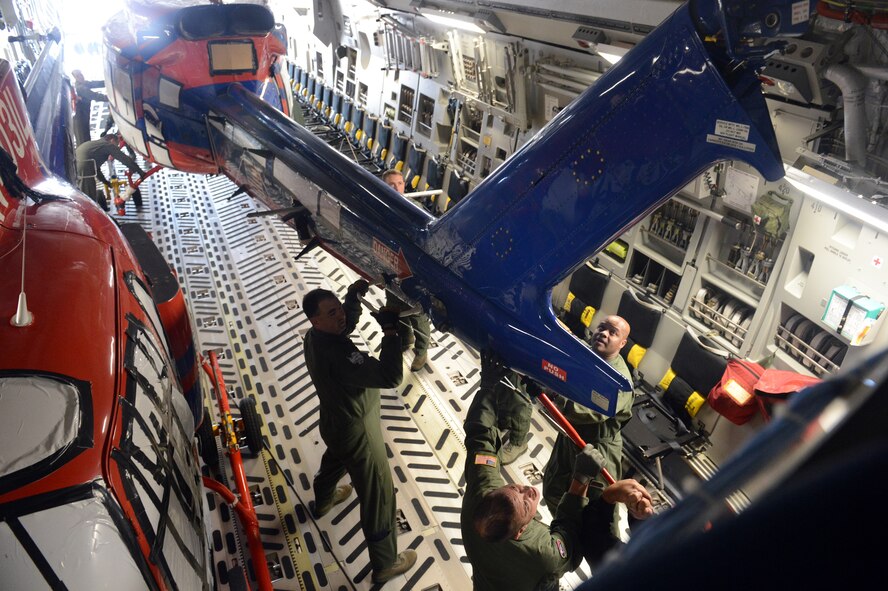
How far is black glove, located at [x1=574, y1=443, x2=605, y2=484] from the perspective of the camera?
8.51 ft

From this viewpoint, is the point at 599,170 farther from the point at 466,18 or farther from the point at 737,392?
the point at 466,18

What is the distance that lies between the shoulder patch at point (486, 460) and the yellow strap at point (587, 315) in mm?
3140

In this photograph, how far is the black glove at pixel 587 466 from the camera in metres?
2.59

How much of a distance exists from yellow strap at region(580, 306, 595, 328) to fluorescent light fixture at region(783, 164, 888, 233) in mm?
2343

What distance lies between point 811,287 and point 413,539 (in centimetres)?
316

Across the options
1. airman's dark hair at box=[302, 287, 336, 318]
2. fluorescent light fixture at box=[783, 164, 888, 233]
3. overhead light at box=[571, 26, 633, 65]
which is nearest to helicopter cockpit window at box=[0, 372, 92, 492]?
airman's dark hair at box=[302, 287, 336, 318]

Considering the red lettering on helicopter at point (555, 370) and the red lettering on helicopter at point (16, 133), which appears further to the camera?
the red lettering on helicopter at point (555, 370)

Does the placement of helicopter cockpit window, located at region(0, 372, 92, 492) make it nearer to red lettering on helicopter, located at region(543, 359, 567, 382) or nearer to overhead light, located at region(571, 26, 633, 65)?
red lettering on helicopter, located at region(543, 359, 567, 382)

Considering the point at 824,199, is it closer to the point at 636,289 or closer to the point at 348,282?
the point at 636,289

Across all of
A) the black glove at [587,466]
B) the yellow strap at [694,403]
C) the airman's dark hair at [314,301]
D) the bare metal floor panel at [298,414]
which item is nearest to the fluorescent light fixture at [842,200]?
the yellow strap at [694,403]

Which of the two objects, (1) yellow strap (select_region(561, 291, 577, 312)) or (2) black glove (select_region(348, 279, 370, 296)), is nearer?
(2) black glove (select_region(348, 279, 370, 296))

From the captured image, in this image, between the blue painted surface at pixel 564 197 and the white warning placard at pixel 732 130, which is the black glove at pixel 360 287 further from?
the white warning placard at pixel 732 130

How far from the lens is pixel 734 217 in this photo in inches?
174

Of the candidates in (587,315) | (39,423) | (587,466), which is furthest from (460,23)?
(39,423)
